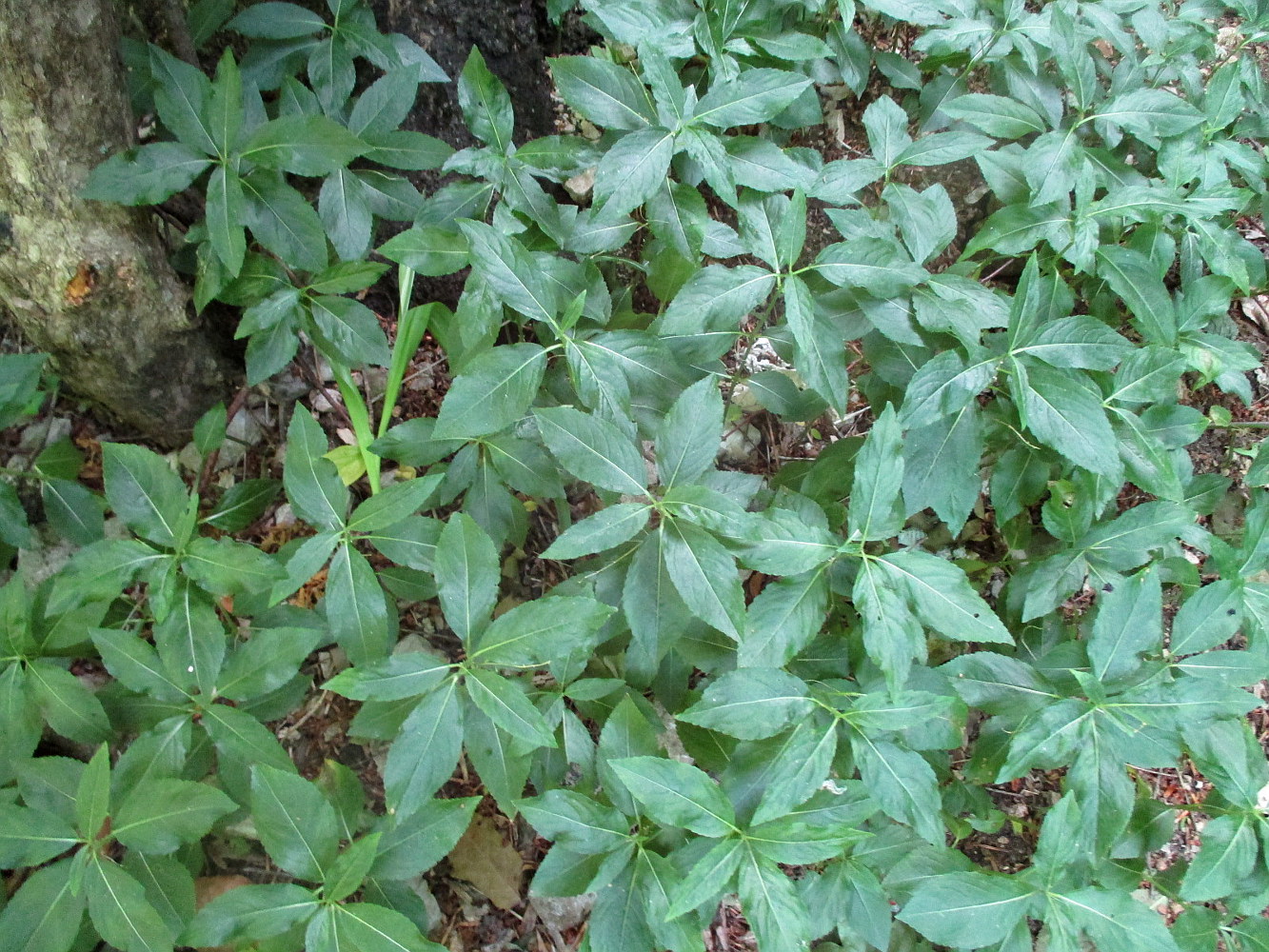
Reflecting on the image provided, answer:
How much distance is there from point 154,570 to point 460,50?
5.32ft

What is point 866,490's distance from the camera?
1.52 metres

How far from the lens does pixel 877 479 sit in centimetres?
151

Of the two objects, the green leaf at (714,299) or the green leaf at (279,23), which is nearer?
the green leaf at (714,299)

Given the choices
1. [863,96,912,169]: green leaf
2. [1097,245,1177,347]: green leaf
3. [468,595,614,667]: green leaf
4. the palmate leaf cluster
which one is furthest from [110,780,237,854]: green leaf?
[1097,245,1177,347]: green leaf

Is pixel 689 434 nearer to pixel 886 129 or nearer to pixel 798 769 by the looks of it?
pixel 798 769

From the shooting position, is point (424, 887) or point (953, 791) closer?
point (953, 791)

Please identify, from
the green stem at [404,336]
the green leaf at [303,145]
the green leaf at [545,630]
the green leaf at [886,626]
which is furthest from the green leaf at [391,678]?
the green leaf at [303,145]

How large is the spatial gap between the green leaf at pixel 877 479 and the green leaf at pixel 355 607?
103cm

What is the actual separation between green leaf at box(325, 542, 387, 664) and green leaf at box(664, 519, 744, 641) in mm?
661

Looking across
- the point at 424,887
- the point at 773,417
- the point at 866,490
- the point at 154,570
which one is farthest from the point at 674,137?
the point at 424,887

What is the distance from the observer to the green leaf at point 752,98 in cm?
166

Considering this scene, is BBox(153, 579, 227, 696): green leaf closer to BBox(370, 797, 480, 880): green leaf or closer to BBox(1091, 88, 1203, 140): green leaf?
BBox(370, 797, 480, 880): green leaf

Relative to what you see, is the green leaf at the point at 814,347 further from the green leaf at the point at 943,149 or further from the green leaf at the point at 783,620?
the green leaf at the point at 943,149

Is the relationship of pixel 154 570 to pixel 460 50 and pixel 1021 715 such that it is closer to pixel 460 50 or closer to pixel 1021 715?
pixel 460 50
